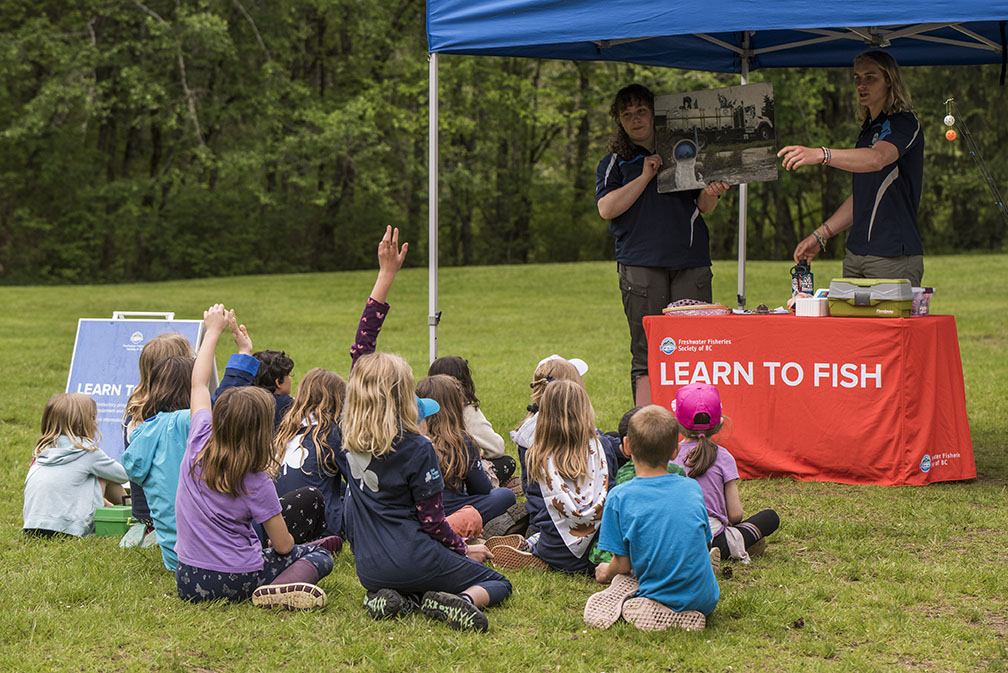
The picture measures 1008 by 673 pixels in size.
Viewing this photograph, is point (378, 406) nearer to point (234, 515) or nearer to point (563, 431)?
point (234, 515)

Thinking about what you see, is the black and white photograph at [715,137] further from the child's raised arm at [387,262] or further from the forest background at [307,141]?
the forest background at [307,141]

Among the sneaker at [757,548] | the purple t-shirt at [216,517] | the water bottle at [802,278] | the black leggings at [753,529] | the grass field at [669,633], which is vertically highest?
the water bottle at [802,278]

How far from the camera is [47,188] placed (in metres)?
31.3

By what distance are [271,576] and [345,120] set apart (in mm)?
22788

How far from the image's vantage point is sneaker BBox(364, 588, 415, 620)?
160 inches

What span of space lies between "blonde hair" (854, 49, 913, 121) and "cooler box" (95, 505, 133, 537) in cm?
479

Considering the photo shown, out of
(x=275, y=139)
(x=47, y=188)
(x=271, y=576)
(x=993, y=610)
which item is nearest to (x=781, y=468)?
(x=993, y=610)

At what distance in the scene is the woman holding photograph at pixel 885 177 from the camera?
20.3ft

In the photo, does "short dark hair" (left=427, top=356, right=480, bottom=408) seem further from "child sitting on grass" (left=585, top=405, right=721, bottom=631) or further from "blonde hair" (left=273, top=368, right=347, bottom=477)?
"child sitting on grass" (left=585, top=405, right=721, bottom=631)

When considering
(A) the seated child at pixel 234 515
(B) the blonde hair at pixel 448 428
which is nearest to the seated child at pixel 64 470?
(A) the seated child at pixel 234 515

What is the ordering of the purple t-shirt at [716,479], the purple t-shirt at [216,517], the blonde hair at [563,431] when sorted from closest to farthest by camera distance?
the purple t-shirt at [216,517]
the blonde hair at [563,431]
the purple t-shirt at [716,479]

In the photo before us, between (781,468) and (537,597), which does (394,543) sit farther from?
(781,468)

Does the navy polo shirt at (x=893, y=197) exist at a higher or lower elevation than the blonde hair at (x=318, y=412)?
higher

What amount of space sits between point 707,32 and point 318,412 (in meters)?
2.77
